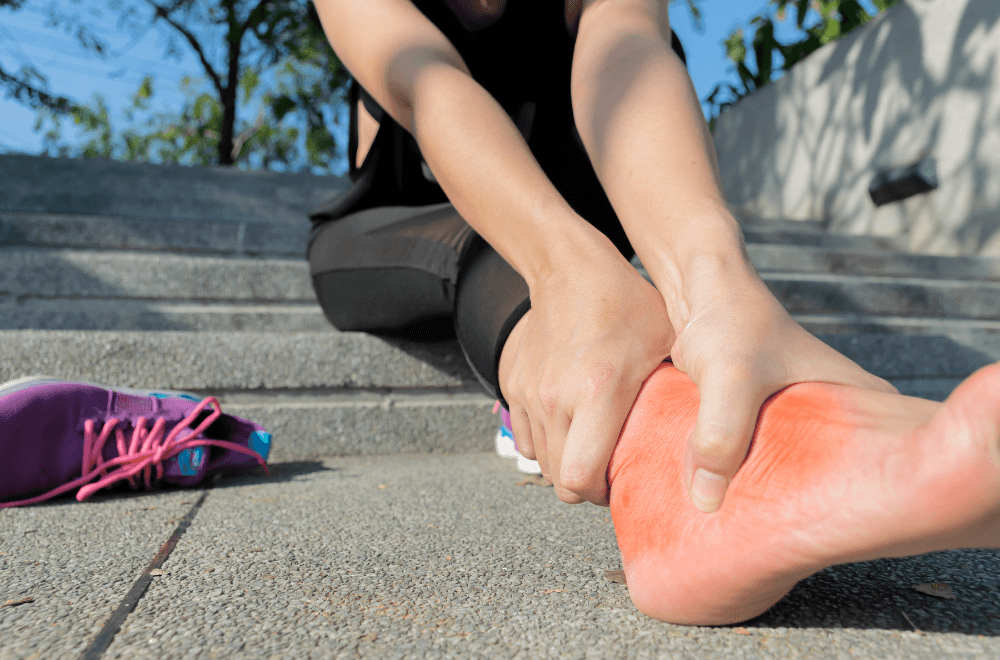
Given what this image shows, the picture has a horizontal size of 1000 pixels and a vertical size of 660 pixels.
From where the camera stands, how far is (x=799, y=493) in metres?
0.39

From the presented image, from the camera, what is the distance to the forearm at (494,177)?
61cm

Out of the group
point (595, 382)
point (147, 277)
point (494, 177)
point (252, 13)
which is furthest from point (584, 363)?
point (252, 13)

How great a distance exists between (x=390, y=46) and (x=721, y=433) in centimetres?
70

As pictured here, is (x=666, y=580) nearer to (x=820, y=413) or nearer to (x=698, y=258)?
(x=820, y=413)

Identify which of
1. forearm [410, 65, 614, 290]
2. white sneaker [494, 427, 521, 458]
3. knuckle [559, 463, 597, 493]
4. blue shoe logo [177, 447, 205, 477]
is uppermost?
forearm [410, 65, 614, 290]

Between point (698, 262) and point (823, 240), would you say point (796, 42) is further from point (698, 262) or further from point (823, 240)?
point (698, 262)

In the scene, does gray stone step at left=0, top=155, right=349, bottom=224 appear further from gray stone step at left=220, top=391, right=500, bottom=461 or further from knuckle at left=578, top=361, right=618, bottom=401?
knuckle at left=578, top=361, right=618, bottom=401

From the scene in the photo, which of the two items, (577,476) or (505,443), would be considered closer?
(577,476)

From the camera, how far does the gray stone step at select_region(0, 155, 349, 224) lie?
2713 millimetres

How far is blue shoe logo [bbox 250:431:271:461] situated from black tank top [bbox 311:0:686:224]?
1.74 feet

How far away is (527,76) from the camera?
3.66 feet

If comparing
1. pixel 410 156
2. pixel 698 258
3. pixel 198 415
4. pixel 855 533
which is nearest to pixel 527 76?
pixel 410 156

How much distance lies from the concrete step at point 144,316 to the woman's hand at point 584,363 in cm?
110

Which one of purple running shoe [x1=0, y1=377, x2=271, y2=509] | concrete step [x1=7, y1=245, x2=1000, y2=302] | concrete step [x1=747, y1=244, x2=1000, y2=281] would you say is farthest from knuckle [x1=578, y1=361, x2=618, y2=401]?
concrete step [x1=747, y1=244, x2=1000, y2=281]
